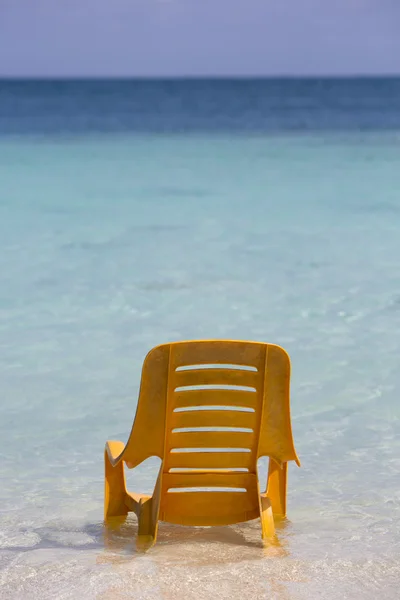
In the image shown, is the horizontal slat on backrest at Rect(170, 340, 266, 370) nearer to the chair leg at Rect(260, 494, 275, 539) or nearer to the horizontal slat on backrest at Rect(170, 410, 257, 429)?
the horizontal slat on backrest at Rect(170, 410, 257, 429)

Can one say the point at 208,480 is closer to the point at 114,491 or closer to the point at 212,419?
the point at 212,419

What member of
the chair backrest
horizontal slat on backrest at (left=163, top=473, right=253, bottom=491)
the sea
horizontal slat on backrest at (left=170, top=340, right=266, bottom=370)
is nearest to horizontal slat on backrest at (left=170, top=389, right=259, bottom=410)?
the chair backrest

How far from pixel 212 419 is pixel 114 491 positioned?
57cm

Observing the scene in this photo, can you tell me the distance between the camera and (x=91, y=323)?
6.86 metres

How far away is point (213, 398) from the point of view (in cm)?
302

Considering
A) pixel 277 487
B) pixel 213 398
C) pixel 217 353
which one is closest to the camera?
pixel 217 353

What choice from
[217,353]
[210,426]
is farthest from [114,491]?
[217,353]

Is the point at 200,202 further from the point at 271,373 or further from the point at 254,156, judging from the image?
the point at 271,373

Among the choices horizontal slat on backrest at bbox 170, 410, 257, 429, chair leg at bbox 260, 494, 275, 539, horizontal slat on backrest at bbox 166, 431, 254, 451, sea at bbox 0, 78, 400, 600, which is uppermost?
horizontal slat on backrest at bbox 170, 410, 257, 429

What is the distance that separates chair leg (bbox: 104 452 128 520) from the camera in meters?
3.34

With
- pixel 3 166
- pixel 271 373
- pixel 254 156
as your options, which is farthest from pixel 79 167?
pixel 271 373

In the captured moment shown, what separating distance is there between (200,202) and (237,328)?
254 inches

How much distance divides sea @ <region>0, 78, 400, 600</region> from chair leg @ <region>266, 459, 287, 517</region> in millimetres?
84

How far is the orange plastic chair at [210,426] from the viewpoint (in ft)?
9.59
